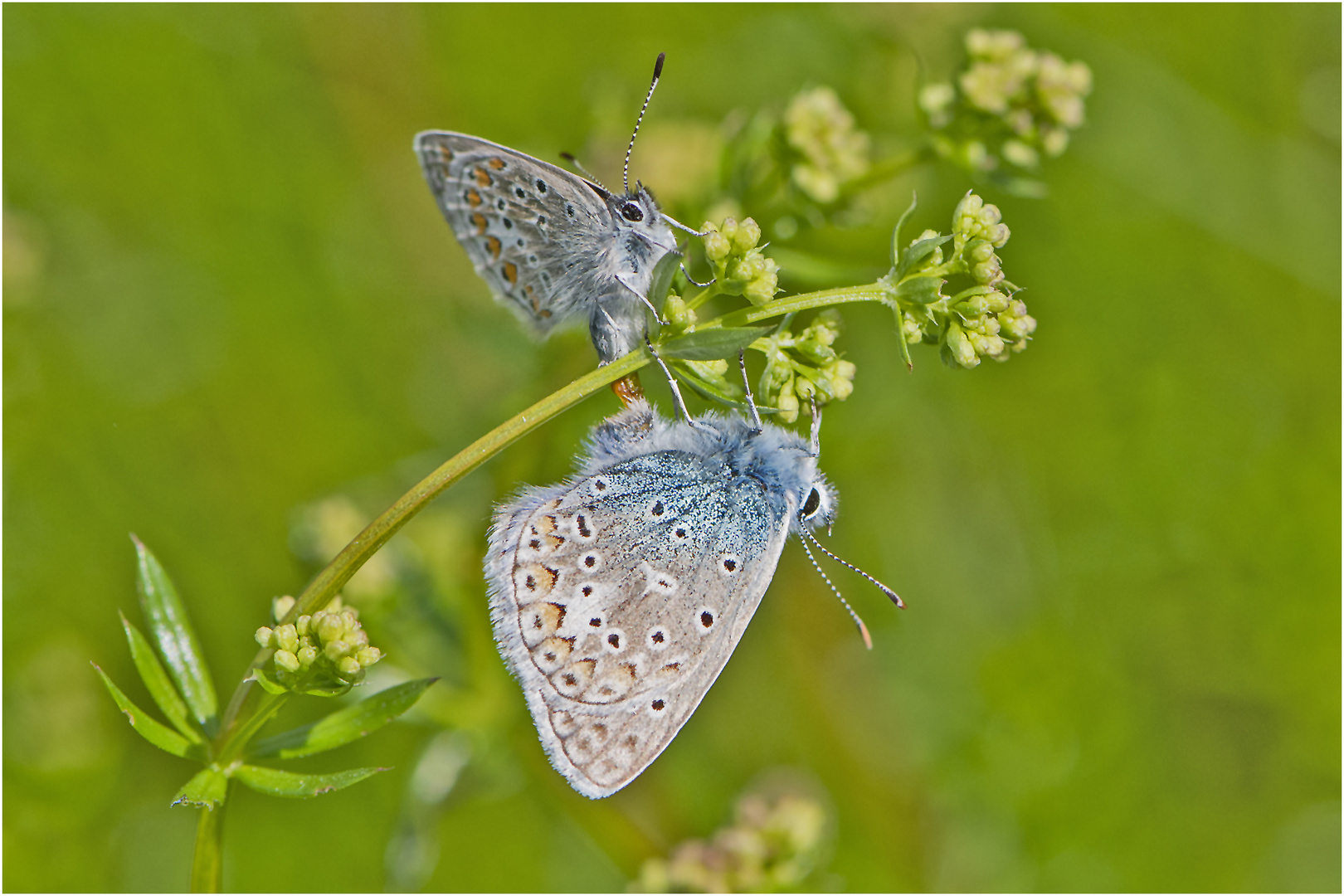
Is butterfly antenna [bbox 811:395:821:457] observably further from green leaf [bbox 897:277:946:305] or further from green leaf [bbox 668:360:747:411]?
green leaf [bbox 897:277:946:305]

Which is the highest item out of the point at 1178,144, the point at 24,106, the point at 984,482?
the point at 24,106

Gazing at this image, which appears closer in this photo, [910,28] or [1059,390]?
[910,28]

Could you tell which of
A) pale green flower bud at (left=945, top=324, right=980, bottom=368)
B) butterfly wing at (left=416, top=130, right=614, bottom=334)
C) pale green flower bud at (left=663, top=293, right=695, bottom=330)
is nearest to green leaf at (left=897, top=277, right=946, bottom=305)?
pale green flower bud at (left=945, top=324, right=980, bottom=368)

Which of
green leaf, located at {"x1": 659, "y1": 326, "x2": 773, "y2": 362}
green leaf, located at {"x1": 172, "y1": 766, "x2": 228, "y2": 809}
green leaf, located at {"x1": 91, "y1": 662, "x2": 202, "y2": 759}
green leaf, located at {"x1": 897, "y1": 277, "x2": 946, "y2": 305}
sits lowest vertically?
green leaf, located at {"x1": 172, "y1": 766, "x2": 228, "y2": 809}

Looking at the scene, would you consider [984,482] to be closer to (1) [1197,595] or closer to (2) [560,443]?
(1) [1197,595]

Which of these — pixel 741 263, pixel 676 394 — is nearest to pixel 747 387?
pixel 676 394

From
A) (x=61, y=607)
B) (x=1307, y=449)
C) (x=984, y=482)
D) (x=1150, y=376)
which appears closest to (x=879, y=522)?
(x=984, y=482)
